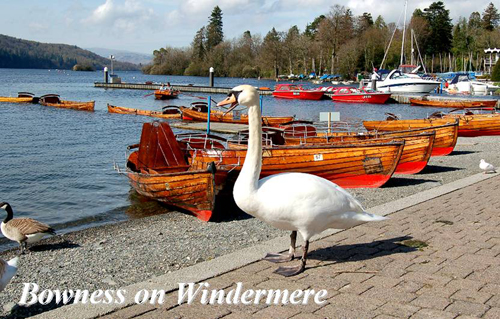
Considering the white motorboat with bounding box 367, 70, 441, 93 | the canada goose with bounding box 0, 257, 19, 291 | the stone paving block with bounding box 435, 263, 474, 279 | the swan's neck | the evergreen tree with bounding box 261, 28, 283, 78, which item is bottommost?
the stone paving block with bounding box 435, 263, 474, 279

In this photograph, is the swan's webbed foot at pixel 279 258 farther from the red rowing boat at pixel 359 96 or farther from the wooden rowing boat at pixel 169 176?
the red rowing boat at pixel 359 96

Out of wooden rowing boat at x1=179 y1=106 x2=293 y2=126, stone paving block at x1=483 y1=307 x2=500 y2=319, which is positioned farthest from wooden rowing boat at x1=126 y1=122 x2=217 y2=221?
wooden rowing boat at x1=179 y1=106 x2=293 y2=126

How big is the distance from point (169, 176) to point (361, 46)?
93565mm

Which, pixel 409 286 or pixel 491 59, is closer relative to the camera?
pixel 409 286

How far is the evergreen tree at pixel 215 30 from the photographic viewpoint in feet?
463

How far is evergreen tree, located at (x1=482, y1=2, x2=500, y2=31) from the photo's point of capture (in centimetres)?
11172

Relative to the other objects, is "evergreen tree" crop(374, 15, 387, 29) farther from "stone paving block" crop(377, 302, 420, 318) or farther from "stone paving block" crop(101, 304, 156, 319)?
"stone paving block" crop(101, 304, 156, 319)

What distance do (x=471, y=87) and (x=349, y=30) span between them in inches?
1890

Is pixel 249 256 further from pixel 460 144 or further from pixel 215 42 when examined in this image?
pixel 215 42

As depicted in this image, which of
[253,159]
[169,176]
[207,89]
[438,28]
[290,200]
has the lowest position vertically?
[169,176]

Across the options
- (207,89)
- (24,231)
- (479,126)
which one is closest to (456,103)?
(479,126)

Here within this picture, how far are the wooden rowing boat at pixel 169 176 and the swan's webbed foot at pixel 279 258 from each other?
11.7 feet

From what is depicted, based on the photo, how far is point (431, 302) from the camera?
14.9 ft

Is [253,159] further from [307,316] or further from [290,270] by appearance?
[307,316]
